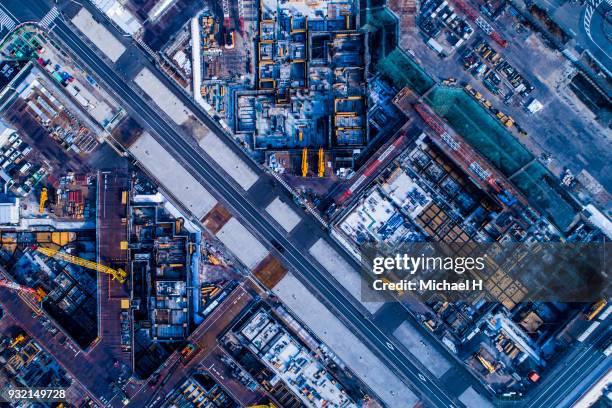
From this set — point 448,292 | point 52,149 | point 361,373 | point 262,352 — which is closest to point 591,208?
point 448,292

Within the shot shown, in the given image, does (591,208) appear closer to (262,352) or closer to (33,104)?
(262,352)

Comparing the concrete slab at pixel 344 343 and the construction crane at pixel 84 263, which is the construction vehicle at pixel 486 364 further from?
the construction crane at pixel 84 263

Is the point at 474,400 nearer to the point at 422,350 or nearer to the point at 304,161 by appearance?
the point at 422,350

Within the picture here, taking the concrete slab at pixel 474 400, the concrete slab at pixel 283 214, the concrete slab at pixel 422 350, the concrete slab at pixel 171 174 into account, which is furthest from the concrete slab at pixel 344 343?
the concrete slab at pixel 171 174

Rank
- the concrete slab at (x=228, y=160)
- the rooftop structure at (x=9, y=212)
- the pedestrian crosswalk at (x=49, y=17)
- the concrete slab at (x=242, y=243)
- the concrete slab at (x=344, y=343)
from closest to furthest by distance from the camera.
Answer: the concrete slab at (x=344, y=343)
the concrete slab at (x=242, y=243)
the concrete slab at (x=228, y=160)
the rooftop structure at (x=9, y=212)
the pedestrian crosswalk at (x=49, y=17)

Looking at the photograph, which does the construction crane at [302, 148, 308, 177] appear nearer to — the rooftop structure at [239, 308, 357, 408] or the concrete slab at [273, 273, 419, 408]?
the concrete slab at [273, 273, 419, 408]

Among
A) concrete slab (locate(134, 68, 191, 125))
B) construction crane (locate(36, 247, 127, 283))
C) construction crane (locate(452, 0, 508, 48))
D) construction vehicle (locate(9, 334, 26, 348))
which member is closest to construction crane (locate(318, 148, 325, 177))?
concrete slab (locate(134, 68, 191, 125))
